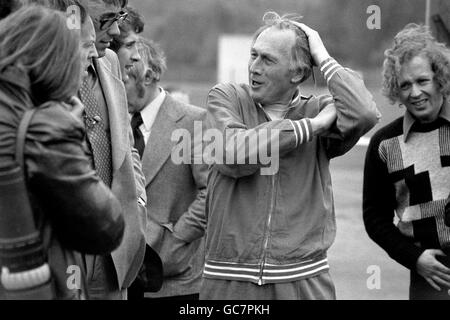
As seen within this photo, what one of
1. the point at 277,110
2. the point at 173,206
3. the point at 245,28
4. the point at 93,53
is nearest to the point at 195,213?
the point at 173,206

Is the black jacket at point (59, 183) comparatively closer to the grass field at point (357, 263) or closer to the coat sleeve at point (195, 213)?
the coat sleeve at point (195, 213)

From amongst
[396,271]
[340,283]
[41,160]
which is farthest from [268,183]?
[396,271]

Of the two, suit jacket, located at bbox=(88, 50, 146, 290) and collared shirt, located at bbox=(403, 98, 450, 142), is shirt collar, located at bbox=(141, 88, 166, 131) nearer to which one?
suit jacket, located at bbox=(88, 50, 146, 290)

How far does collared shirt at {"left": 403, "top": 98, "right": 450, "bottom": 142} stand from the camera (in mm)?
3697

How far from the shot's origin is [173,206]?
13.6 feet

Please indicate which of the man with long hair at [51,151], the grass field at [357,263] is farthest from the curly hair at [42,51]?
the grass field at [357,263]

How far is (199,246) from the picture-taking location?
14.1ft

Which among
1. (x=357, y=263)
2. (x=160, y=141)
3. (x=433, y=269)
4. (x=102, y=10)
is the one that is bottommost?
(x=357, y=263)

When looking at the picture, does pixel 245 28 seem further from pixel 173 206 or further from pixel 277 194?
pixel 277 194

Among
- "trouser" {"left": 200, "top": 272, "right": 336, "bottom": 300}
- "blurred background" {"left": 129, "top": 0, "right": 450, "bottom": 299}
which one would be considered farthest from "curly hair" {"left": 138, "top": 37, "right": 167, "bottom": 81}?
"blurred background" {"left": 129, "top": 0, "right": 450, "bottom": 299}

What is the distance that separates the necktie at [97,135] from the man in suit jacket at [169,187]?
1.06 meters

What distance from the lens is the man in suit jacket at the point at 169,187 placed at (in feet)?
13.4

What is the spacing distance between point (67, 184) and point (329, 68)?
4.78ft
